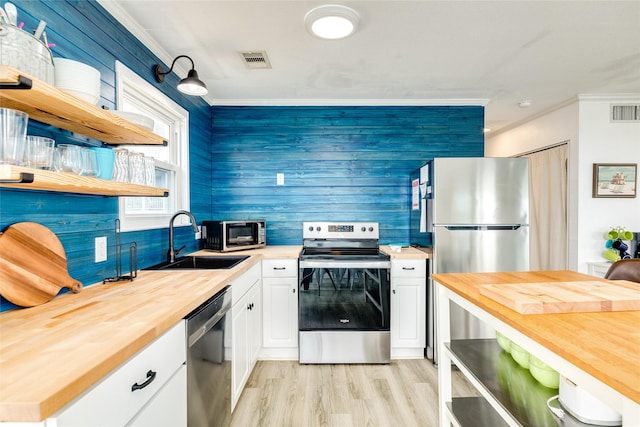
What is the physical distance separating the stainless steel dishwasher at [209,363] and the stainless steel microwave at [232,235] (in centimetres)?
95

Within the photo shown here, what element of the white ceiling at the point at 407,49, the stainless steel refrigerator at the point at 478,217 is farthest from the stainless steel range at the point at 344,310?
the white ceiling at the point at 407,49

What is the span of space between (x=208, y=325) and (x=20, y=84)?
1106 millimetres

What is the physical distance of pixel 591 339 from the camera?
0.78 meters

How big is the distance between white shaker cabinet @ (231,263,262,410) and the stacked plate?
1.17 m

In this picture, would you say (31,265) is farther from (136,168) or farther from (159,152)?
(159,152)

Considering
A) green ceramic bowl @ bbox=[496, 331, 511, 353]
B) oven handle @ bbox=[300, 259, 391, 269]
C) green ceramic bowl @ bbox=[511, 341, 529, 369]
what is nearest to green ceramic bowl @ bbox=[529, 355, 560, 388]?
green ceramic bowl @ bbox=[511, 341, 529, 369]

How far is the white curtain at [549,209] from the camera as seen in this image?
3.49m

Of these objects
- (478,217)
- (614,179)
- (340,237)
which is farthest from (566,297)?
(614,179)

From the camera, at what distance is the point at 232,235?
2.70m

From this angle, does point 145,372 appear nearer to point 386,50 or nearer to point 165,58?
point 165,58

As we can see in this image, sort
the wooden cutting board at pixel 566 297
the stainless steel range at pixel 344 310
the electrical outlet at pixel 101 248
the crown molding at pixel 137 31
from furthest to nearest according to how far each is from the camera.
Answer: the stainless steel range at pixel 344 310 < the crown molding at pixel 137 31 < the electrical outlet at pixel 101 248 < the wooden cutting board at pixel 566 297

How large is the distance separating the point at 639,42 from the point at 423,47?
1.50 meters

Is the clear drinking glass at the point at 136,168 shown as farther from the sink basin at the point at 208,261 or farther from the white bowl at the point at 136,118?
the sink basin at the point at 208,261

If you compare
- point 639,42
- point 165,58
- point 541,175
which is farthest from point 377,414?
point 541,175
